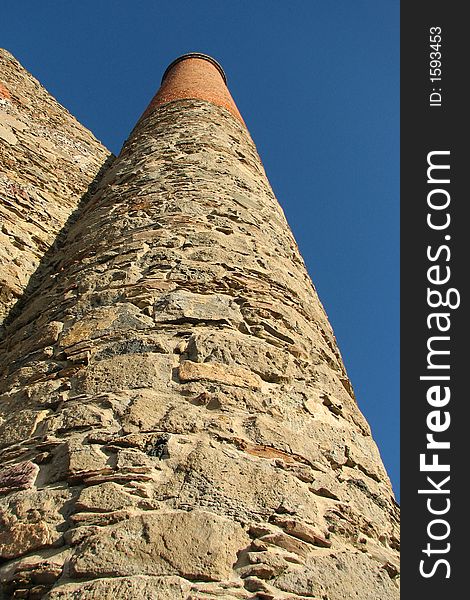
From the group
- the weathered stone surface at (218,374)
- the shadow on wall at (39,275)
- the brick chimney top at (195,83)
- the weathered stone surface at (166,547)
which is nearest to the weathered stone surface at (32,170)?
the shadow on wall at (39,275)

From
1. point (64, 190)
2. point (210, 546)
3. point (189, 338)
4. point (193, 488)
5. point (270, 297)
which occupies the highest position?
point (64, 190)

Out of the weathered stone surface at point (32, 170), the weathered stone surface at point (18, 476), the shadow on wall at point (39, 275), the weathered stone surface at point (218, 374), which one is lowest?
the weathered stone surface at point (18, 476)

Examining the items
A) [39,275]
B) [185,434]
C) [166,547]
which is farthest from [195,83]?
[166,547]

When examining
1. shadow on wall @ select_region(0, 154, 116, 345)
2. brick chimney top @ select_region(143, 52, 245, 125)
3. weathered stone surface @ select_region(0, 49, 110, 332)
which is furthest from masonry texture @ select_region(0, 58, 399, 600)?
brick chimney top @ select_region(143, 52, 245, 125)

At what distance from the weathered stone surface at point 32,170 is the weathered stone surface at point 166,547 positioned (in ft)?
9.87

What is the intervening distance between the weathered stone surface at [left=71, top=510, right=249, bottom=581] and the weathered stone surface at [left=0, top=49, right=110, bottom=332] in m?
3.01

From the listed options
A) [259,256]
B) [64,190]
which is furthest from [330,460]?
[64,190]

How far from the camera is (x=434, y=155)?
3.81 meters

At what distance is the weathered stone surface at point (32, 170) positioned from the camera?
5273mm

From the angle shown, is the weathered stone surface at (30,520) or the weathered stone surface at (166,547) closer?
the weathered stone surface at (166,547)

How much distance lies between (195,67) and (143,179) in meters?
4.75

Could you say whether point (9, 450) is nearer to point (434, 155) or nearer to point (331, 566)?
point (331, 566)

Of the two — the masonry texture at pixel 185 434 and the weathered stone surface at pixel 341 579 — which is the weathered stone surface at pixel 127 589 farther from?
the weathered stone surface at pixel 341 579

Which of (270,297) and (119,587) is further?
(270,297)
